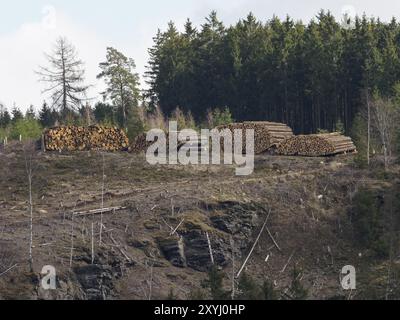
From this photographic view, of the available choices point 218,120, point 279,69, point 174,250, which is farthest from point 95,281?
point 279,69

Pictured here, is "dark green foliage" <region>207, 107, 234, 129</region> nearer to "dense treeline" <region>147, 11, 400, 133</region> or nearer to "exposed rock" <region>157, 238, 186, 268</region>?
"dense treeline" <region>147, 11, 400, 133</region>

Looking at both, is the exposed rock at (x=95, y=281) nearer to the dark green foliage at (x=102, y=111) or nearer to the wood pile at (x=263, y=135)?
the wood pile at (x=263, y=135)

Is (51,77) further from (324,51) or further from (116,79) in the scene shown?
(324,51)

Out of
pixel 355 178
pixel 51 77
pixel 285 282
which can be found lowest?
pixel 285 282

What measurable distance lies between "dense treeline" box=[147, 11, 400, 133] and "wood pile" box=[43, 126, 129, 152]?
16.5 meters


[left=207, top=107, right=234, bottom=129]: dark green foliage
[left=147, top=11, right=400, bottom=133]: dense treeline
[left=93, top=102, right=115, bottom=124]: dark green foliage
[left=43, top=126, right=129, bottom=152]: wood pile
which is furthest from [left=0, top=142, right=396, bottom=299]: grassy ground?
[left=93, top=102, right=115, bottom=124]: dark green foliage

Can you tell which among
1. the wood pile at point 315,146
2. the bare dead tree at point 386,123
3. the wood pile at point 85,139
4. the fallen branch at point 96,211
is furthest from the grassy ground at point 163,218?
the bare dead tree at point 386,123

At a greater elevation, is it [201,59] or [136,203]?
[201,59]

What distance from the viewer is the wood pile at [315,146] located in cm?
5781

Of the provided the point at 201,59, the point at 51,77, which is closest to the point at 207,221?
the point at 51,77

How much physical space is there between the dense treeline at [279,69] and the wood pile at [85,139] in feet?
54.1

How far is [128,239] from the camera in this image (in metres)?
44.4
